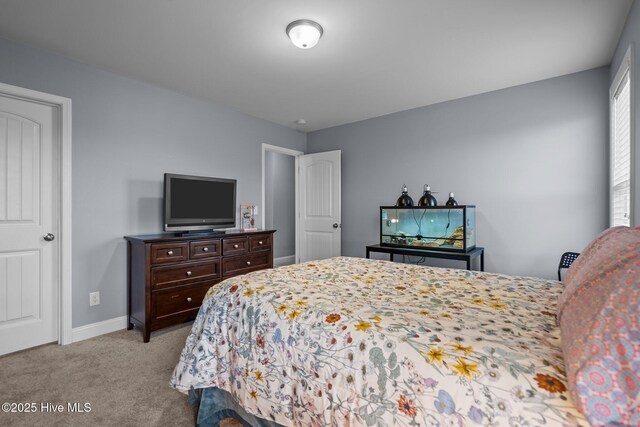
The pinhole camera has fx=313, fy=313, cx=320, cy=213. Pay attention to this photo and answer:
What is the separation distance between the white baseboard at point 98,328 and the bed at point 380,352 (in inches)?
67.7

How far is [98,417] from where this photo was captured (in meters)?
1.69

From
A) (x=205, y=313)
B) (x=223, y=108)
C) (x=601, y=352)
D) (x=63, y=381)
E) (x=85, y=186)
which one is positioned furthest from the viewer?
(x=223, y=108)

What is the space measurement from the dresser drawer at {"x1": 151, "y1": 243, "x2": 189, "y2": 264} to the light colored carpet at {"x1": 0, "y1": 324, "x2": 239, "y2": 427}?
0.69 meters

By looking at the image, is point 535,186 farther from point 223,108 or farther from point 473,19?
point 223,108

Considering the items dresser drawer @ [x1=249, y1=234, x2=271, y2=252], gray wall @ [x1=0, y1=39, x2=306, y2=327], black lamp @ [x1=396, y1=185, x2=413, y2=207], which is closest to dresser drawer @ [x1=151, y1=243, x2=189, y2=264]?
gray wall @ [x1=0, y1=39, x2=306, y2=327]

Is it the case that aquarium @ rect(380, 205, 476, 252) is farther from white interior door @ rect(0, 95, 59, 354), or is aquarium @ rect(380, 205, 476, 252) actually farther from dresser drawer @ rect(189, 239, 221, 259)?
white interior door @ rect(0, 95, 59, 354)

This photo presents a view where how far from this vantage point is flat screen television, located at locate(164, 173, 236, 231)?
3.10 meters

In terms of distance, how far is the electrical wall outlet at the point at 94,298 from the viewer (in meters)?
2.80

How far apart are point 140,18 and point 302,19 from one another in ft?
3.56

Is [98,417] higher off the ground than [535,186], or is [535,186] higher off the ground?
[535,186]

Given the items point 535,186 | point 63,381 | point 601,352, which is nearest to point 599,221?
point 535,186

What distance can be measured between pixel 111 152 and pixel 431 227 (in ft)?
10.7

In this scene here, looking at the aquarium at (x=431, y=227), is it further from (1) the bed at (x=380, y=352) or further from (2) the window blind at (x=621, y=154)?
(1) the bed at (x=380, y=352)

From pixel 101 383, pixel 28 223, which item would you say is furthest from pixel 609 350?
pixel 28 223
